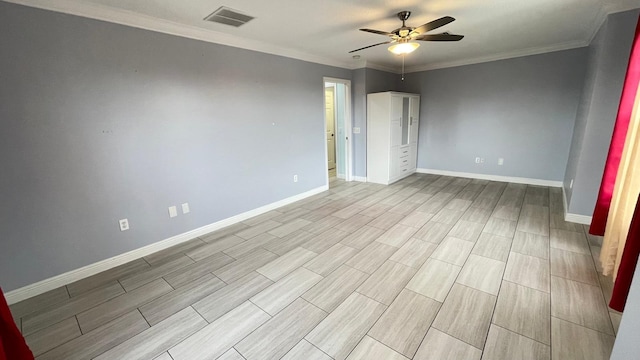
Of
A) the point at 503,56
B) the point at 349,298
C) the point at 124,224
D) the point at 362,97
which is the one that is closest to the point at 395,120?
the point at 362,97

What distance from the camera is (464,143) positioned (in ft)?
17.9

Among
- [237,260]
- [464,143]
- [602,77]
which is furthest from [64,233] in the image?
[464,143]

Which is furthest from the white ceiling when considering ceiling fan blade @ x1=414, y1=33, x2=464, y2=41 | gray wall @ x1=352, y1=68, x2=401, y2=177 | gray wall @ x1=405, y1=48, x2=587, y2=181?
gray wall @ x1=352, y1=68, x2=401, y2=177

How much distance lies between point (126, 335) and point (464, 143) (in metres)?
6.11

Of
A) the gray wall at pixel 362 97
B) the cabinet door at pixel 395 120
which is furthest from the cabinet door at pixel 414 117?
the gray wall at pixel 362 97

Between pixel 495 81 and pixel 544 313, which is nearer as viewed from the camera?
pixel 544 313

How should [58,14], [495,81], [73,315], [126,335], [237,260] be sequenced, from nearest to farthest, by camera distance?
[126,335] → [73,315] → [58,14] → [237,260] → [495,81]

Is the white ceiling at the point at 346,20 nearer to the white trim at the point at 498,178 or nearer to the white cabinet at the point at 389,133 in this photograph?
the white cabinet at the point at 389,133

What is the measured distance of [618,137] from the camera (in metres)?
2.36

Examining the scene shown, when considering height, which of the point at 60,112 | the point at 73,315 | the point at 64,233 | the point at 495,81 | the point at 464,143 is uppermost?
the point at 495,81

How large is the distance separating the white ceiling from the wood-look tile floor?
2431 mm

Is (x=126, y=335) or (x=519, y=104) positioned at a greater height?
(x=519, y=104)

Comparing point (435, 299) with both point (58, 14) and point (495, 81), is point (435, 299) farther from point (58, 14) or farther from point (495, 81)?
point (495, 81)

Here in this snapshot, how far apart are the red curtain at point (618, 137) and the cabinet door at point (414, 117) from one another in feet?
A: 11.3
